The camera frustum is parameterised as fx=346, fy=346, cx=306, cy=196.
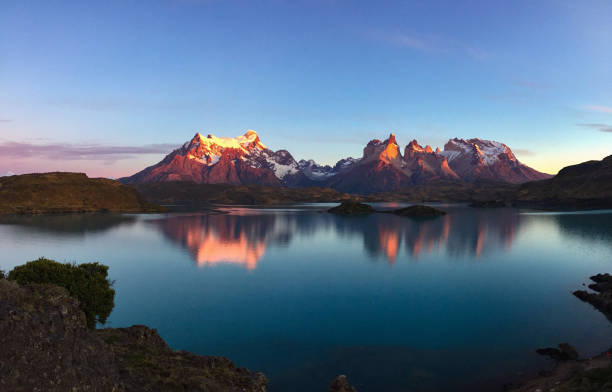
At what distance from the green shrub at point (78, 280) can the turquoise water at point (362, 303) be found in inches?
409

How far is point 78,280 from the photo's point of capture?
1409 inches

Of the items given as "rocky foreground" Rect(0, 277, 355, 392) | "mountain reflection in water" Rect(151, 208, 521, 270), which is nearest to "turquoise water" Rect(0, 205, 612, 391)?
"mountain reflection in water" Rect(151, 208, 521, 270)

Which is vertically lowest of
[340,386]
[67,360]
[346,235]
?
[346,235]

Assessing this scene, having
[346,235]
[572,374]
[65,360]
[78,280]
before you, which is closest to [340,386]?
[572,374]

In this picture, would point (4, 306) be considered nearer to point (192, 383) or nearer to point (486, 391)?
point (192, 383)

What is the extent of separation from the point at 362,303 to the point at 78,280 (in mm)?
42063

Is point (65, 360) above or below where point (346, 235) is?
above

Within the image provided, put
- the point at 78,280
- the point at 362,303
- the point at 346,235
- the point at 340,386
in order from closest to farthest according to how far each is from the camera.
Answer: the point at 340,386, the point at 78,280, the point at 362,303, the point at 346,235

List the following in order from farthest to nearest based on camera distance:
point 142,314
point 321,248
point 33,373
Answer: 1. point 321,248
2. point 142,314
3. point 33,373

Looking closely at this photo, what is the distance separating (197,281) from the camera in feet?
250

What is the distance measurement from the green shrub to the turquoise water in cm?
1038

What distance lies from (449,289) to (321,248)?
6173cm

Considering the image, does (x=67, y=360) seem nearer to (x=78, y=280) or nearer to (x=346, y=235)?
(x=78, y=280)

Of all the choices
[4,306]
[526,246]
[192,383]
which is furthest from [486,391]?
[526,246]
